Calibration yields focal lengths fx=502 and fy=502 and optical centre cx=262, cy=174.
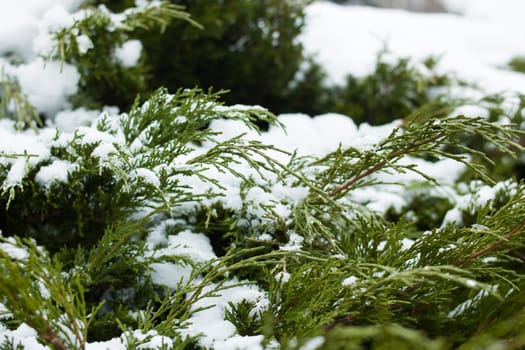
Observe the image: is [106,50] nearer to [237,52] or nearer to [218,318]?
[237,52]

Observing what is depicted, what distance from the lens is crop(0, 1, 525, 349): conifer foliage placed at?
118 cm

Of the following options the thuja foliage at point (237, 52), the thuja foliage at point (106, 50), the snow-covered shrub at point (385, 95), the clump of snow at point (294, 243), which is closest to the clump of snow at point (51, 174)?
the thuja foliage at point (106, 50)

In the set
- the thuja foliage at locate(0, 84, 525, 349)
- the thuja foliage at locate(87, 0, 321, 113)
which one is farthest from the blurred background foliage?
the thuja foliage at locate(0, 84, 525, 349)

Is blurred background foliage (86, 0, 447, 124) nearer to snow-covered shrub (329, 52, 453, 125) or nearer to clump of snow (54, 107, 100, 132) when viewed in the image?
snow-covered shrub (329, 52, 453, 125)

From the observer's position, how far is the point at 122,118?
1492 mm

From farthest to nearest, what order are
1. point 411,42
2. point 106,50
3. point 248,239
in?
point 411,42, point 106,50, point 248,239

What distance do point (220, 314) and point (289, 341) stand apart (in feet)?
1.06

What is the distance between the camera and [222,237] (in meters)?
1.51

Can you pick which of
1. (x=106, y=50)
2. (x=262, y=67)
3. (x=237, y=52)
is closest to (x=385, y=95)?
(x=262, y=67)

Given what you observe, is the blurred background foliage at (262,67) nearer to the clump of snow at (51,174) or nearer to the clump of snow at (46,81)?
the clump of snow at (46,81)

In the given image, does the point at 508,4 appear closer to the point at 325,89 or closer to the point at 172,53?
the point at 325,89

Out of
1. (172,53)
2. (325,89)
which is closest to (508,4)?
(325,89)

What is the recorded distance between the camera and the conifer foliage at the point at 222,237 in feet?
3.87

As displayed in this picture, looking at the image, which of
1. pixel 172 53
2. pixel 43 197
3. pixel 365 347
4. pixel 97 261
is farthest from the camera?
pixel 172 53
